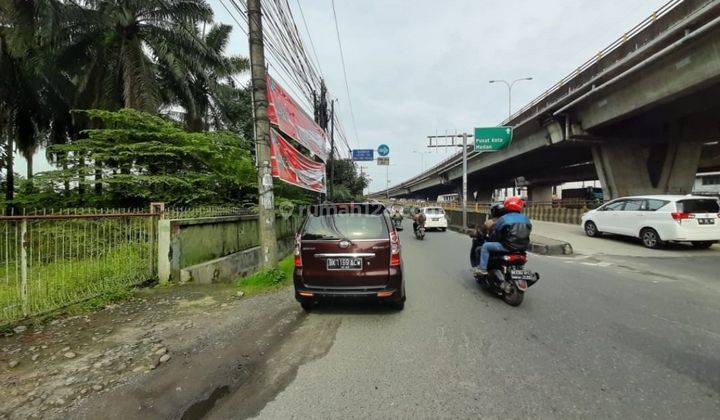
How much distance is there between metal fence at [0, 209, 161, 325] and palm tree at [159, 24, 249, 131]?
13454 millimetres

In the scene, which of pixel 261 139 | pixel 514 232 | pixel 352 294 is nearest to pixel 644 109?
pixel 514 232

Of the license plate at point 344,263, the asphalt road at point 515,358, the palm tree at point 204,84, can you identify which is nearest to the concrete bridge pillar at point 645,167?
the asphalt road at point 515,358

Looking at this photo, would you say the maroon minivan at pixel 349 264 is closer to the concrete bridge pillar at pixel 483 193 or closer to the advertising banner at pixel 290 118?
the advertising banner at pixel 290 118

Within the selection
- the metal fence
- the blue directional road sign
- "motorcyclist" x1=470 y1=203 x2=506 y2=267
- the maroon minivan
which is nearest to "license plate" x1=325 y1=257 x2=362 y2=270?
the maroon minivan

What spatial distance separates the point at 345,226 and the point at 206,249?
417cm

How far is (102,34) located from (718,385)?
71.3ft

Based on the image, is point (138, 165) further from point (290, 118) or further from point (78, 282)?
point (78, 282)

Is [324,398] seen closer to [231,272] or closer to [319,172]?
[231,272]

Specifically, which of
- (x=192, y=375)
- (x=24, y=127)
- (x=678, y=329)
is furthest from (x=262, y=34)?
(x=24, y=127)

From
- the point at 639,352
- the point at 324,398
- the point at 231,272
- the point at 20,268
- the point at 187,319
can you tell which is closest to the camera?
the point at 324,398

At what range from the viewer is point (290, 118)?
10141mm

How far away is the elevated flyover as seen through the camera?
1205 centimetres

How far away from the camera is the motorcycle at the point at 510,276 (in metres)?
5.18

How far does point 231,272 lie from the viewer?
26.3 feet
